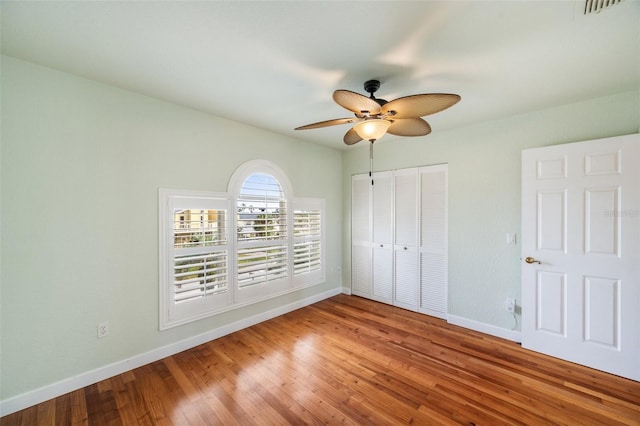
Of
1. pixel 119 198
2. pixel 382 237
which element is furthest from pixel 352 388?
pixel 119 198

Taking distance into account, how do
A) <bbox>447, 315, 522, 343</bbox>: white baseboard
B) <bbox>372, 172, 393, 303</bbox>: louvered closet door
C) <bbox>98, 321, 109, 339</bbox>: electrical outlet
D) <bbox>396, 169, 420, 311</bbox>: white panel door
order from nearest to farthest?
<bbox>98, 321, 109, 339</bbox>: electrical outlet, <bbox>447, 315, 522, 343</bbox>: white baseboard, <bbox>396, 169, 420, 311</bbox>: white panel door, <bbox>372, 172, 393, 303</bbox>: louvered closet door

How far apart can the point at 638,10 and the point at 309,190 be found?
129 inches

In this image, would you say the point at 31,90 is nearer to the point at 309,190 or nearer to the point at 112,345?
the point at 112,345

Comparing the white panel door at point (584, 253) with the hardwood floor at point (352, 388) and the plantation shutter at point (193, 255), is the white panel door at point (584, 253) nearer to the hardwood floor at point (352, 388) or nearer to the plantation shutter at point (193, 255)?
the hardwood floor at point (352, 388)

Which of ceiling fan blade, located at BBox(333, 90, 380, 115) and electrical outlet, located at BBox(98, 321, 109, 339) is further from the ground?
ceiling fan blade, located at BBox(333, 90, 380, 115)

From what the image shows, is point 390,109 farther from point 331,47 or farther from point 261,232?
point 261,232

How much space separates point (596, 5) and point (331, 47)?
1.43 meters

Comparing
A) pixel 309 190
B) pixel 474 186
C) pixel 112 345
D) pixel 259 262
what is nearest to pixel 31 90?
pixel 112 345

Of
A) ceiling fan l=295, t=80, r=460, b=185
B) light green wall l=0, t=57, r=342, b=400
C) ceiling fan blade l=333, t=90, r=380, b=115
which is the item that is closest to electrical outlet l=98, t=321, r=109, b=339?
light green wall l=0, t=57, r=342, b=400

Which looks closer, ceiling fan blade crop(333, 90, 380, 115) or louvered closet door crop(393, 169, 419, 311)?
ceiling fan blade crop(333, 90, 380, 115)

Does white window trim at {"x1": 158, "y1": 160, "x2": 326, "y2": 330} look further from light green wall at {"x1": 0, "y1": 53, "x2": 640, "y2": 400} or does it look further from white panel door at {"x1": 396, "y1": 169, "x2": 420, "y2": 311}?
white panel door at {"x1": 396, "y1": 169, "x2": 420, "y2": 311}

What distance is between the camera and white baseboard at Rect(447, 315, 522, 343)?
2818mm

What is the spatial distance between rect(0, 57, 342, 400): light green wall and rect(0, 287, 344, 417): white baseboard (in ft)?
0.15

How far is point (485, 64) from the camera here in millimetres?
1865
